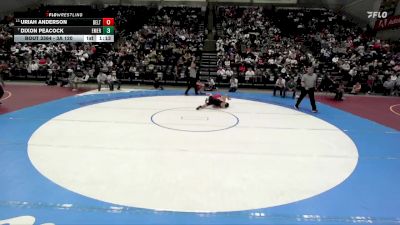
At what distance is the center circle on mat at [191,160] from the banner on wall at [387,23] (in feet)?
46.4

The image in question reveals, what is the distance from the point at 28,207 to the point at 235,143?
4052mm

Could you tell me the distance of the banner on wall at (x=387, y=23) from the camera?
18873 mm

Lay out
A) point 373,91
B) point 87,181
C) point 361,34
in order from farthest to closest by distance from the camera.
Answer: point 361,34
point 373,91
point 87,181

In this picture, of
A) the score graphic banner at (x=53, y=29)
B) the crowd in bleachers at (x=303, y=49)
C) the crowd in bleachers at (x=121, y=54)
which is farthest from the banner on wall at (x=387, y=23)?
the score graphic banner at (x=53, y=29)

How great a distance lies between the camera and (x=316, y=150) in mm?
6398

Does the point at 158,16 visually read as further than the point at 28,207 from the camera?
Yes

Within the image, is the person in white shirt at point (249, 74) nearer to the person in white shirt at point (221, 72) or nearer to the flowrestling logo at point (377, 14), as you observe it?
the person in white shirt at point (221, 72)

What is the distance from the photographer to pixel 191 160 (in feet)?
18.7

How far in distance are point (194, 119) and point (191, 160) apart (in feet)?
10.3

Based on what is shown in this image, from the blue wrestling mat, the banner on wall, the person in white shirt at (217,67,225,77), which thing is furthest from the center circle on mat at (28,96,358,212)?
the banner on wall

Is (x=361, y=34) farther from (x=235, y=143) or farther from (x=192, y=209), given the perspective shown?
(x=192, y=209)

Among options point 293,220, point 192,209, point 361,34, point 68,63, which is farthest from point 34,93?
point 361,34

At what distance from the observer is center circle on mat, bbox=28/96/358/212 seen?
4395mm

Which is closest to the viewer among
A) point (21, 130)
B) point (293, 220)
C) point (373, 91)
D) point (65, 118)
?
point (293, 220)
